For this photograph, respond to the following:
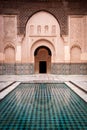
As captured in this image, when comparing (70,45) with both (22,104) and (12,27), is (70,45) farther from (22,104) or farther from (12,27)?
(22,104)

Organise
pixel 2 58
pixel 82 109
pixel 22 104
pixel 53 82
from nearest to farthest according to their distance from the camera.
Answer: pixel 82 109, pixel 22 104, pixel 53 82, pixel 2 58

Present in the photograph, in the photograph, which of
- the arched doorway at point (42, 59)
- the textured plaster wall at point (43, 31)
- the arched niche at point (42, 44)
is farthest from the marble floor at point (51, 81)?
the arched doorway at point (42, 59)

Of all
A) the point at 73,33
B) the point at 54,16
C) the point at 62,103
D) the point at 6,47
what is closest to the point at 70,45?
the point at 73,33

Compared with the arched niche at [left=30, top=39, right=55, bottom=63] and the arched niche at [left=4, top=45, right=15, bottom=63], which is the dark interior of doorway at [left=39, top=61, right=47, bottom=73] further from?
the arched niche at [left=4, top=45, right=15, bottom=63]

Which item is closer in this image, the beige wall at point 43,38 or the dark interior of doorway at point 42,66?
the beige wall at point 43,38

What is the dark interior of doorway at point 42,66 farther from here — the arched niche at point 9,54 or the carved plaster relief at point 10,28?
the carved plaster relief at point 10,28

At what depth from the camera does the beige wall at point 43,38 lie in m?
11.0

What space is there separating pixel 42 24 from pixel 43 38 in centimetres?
69

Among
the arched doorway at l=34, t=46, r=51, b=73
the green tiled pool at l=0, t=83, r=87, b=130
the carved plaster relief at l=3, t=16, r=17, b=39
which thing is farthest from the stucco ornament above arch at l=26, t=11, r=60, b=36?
the green tiled pool at l=0, t=83, r=87, b=130

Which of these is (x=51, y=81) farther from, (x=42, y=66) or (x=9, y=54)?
(x=42, y=66)

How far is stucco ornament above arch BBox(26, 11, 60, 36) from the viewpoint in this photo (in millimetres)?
11133

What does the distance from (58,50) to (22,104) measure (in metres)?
7.27

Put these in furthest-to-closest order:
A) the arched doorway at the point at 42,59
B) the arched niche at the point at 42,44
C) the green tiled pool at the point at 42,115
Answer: the arched doorway at the point at 42,59
the arched niche at the point at 42,44
the green tiled pool at the point at 42,115

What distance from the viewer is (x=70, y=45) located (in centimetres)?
1103
